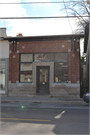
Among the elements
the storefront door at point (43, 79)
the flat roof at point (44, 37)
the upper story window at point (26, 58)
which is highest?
the flat roof at point (44, 37)

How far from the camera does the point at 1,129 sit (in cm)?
571

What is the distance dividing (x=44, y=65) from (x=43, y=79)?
142 centimetres

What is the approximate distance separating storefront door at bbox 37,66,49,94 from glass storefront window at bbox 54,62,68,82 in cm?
100

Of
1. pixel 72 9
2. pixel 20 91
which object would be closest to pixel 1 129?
pixel 20 91

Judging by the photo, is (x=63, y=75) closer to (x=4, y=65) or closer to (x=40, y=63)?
(x=40, y=63)

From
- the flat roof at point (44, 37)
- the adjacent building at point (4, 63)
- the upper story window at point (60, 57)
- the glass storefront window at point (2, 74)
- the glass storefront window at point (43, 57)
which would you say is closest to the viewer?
the flat roof at point (44, 37)

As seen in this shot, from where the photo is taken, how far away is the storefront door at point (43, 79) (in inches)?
631

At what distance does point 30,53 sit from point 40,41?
152 centimetres

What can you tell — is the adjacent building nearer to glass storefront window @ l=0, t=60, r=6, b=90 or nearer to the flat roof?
glass storefront window @ l=0, t=60, r=6, b=90

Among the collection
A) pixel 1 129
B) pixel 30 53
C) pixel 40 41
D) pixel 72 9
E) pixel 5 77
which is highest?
pixel 72 9

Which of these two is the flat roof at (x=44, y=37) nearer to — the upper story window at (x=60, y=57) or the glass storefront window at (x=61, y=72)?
the upper story window at (x=60, y=57)

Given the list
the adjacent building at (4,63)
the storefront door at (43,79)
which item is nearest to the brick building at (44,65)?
the storefront door at (43,79)

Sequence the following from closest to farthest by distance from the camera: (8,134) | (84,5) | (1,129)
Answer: (8,134) → (1,129) → (84,5)

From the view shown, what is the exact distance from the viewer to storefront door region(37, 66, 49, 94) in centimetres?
1603
